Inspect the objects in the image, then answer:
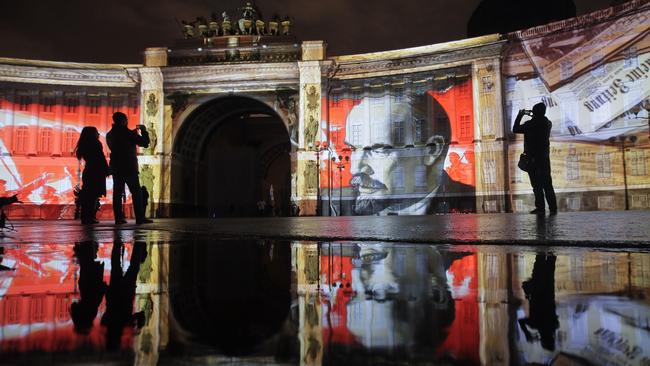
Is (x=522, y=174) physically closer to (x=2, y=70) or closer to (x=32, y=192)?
(x=32, y=192)

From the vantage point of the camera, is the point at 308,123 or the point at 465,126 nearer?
the point at 465,126

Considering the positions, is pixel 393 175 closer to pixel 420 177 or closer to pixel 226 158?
pixel 420 177

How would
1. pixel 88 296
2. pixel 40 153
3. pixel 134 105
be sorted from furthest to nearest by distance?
pixel 134 105, pixel 40 153, pixel 88 296

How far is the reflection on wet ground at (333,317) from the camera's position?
56 centimetres

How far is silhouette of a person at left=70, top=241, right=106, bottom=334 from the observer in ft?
2.40

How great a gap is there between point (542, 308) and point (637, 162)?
2155cm

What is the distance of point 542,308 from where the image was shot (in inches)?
31.6

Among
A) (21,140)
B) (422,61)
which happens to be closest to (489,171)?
(422,61)

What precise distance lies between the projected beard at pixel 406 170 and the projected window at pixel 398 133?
0.26 meters

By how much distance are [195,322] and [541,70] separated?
23.0 metres

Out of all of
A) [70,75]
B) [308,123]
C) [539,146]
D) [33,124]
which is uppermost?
[70,75]

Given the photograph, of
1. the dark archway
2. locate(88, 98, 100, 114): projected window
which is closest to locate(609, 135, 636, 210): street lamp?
the dark archway

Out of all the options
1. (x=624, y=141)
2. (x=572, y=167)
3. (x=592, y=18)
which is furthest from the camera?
(x=572, y=167)

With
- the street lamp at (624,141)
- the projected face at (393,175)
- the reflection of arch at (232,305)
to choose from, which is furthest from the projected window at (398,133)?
the reflection of arch at (232,305)
